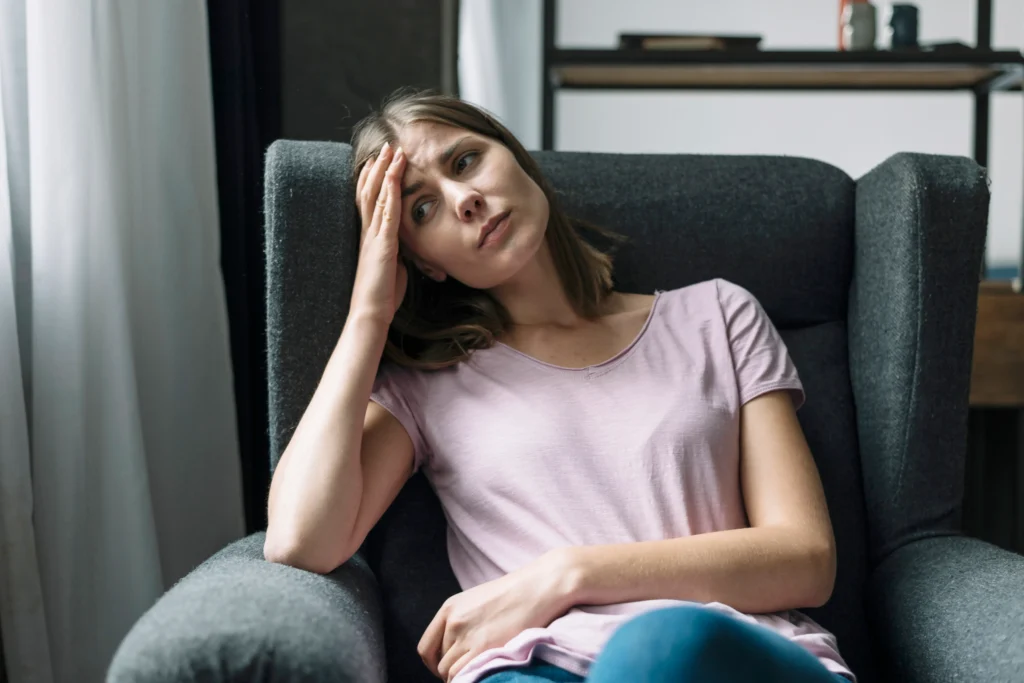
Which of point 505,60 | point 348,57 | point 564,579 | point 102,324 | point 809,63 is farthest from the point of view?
point 505,60

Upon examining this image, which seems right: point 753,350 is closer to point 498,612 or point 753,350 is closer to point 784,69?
point 498,612

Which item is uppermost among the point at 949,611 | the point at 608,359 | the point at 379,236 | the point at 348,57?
the point at 348,57

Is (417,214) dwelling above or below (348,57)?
below

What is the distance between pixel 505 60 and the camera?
2.50 meters

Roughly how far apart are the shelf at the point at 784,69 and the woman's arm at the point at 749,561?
3.88 ft

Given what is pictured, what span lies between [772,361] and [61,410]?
873mm

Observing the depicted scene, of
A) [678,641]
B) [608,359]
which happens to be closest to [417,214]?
[608,359]

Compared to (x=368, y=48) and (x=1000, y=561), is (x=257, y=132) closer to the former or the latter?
(x=368, y=48)

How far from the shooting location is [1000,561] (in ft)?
3.57

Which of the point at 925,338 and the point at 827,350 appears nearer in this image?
the point at 925,338

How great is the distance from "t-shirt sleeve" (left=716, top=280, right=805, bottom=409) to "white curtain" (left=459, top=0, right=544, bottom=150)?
3.42 feet

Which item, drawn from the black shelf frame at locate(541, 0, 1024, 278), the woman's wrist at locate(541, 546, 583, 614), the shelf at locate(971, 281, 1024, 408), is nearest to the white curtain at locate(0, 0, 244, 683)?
the woman's wrist at locate(541, 546, 583, 614)

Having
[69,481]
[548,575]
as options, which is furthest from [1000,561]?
[69,481]

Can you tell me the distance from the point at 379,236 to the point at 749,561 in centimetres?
53
